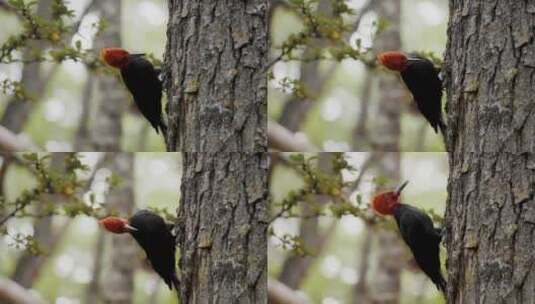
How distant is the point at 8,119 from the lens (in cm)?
488

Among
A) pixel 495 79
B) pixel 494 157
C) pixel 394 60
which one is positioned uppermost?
Result: pixel 394 60

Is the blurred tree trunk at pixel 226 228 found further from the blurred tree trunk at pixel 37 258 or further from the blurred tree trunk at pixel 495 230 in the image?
the blurred tree trunk at pixel 37 258

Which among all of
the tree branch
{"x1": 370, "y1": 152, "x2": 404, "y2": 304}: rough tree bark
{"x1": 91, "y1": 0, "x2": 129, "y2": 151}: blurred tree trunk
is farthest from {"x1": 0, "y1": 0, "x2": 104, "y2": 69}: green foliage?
{"x1": 370, "y1": 152, "x2": 404, "y2": 304}: rough tree bark

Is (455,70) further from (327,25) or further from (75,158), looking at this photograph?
(75,158)

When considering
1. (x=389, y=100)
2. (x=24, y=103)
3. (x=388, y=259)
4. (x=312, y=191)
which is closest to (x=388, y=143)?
(x=389, y=100)

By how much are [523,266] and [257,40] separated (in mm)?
960

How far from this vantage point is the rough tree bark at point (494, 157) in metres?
2.10

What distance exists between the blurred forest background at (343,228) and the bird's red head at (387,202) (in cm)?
27

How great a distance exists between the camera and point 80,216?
395cm

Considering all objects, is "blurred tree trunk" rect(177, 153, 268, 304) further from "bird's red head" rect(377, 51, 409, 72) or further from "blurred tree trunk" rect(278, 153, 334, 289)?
"blurred tree trunk" rect(278, 153, 334, 289)

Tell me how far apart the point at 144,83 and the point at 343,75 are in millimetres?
3234

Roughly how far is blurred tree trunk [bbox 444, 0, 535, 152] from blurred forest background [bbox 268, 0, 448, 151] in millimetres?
990

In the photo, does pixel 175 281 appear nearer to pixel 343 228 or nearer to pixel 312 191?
pixel 312 191

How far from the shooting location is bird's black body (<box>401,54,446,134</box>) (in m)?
2.74
